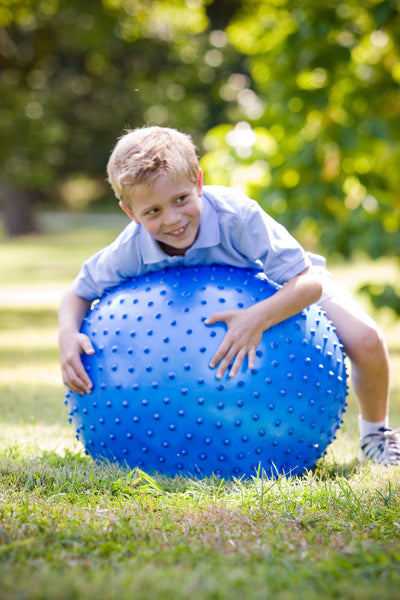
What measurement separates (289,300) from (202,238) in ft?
1.64

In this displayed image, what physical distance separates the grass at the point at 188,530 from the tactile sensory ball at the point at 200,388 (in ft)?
A: 0.37

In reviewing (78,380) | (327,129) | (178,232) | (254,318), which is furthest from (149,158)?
(327,129)

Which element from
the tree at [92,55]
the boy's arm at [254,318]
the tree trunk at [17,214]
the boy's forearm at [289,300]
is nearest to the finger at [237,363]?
the boy's arm at [254,318]

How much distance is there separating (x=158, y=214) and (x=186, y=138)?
461mm

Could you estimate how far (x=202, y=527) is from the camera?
257 centimetres

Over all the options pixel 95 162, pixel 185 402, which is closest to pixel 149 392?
pixel 185 402

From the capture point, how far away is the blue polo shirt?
321 centimetres

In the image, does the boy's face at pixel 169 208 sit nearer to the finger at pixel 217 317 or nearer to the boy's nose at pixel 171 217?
the boy's nose at pixel 171 217

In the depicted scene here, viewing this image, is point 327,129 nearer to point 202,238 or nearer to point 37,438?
point 202,238

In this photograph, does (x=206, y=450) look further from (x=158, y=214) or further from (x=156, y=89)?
(x=156, y=89)

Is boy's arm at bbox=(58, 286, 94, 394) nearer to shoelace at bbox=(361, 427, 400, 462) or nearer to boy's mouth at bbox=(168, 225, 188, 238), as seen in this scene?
boy's mouth at bbox=(168, 225, 188, 238)

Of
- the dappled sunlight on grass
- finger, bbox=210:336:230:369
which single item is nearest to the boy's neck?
finger, bbox=210:336:230:369

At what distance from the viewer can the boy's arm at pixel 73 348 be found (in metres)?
3.26

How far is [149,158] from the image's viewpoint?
300 centimetres
